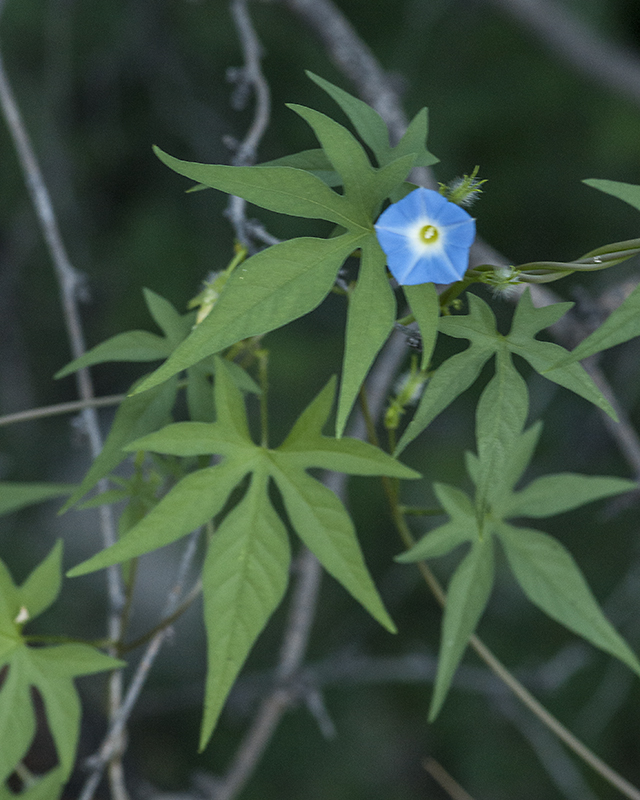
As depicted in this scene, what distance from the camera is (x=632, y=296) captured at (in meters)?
0.63

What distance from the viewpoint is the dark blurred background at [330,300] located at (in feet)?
7.16

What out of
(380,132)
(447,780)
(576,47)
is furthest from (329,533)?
(576,47)

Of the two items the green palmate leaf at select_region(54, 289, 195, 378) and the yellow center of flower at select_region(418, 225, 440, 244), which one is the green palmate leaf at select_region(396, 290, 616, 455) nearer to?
the yellow center of flower at select_region(418, 225, 440, 244)

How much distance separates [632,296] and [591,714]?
6.06 feet

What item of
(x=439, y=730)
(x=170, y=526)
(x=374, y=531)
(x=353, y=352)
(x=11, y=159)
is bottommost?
(x=439, y=730)

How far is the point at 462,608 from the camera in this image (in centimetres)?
95

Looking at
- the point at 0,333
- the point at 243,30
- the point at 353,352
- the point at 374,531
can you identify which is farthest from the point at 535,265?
the point at 0,333

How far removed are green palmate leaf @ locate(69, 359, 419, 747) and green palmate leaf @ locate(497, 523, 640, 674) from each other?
0.34m

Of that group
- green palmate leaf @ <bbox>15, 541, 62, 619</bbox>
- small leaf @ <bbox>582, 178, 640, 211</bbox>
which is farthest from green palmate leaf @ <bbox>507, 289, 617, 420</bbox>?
green palmate leaf @ <bbox>15, 541, 62, 619</bbox>

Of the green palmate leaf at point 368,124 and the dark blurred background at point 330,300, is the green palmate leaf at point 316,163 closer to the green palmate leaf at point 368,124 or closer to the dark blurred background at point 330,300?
the green palmate leaf at point 368,124

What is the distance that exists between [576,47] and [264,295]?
1794 mm

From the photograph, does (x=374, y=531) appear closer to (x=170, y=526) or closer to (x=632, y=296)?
(x=170, y=526)

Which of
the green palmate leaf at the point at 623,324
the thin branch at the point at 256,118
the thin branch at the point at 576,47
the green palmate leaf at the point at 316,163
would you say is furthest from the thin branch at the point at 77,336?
the thin branch at the point at 576,47

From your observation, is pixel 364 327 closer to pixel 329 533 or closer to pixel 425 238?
pixel 425 238
